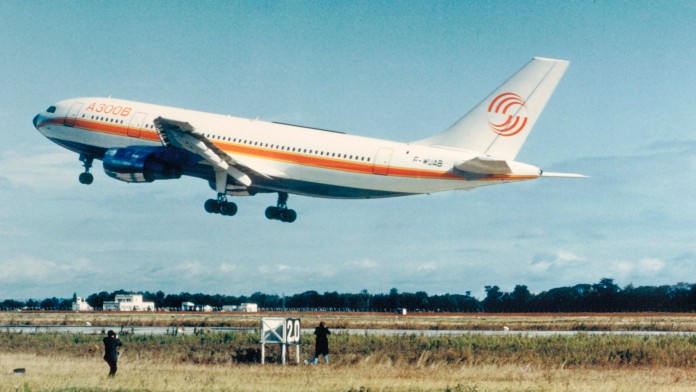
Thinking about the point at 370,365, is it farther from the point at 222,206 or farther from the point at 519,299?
the point at 519,299

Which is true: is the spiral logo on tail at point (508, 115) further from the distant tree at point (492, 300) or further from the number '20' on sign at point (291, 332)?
the distant tree at point (492, 300)

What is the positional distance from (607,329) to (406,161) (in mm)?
29452

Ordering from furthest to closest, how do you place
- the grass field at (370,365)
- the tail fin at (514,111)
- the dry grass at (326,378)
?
the tail fin at (514,111), the grass field at (370,365), the dry grass at (326,378)

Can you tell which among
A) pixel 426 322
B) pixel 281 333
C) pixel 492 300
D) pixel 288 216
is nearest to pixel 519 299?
pixel 492 300

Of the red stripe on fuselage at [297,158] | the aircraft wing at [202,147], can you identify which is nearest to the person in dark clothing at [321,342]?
the red stripe on fuselage at [297,158]

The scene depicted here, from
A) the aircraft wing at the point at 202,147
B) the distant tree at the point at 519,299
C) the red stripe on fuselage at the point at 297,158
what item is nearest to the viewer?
the red stripe on fuselage at the point at 297,158

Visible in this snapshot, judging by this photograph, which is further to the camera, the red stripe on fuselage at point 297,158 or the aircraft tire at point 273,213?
the aircraft tire at point 273,213

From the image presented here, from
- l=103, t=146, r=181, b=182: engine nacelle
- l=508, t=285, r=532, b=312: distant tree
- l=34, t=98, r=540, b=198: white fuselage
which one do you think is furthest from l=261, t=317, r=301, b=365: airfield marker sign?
l=508, t=285, r=532, b=312: distant tree

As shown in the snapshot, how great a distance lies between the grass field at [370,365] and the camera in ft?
98.7

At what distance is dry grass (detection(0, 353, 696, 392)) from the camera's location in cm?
2916

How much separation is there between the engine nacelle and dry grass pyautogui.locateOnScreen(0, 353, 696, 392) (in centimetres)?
1580

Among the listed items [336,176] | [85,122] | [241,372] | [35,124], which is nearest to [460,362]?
[241,372]

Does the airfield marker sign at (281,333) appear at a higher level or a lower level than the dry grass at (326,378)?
higher

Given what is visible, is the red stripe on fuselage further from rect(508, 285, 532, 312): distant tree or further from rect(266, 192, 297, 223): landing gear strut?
rect(508, 285, 532, 312): distant tree
